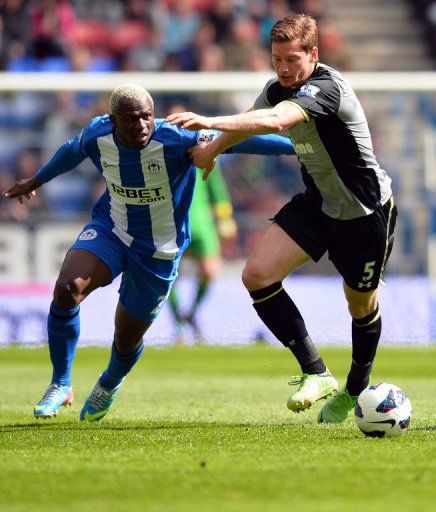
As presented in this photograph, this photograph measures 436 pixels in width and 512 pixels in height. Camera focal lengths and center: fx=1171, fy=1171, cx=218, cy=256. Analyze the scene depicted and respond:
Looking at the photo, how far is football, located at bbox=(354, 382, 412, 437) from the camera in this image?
6.25 m

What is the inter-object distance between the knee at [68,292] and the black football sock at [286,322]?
1075mm

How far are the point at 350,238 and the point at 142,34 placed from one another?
14.0m

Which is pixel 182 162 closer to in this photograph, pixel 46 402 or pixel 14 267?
pixel 46 402

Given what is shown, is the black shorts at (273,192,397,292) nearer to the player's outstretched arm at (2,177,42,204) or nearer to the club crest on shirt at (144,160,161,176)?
the club crest on shirt at (144,160,161,176)

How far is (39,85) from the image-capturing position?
14.5 meters

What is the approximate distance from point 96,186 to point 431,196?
170 inches

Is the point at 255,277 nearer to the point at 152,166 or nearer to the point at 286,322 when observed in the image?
the point at 286,322

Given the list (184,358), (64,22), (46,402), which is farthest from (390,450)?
(64,22)

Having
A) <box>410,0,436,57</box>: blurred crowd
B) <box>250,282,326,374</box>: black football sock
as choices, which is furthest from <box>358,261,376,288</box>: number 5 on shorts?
<box>410,0,436,57</box>: blurred crowd

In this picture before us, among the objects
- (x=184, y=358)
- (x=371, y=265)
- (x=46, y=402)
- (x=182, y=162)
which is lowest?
(x=184, y=358)

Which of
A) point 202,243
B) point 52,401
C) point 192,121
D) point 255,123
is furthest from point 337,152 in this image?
point 202,243

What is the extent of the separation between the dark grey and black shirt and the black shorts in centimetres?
7

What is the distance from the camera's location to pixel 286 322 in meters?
7.18

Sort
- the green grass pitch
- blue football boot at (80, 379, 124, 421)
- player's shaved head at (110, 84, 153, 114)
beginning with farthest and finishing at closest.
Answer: blue football boot at (80, 379, 124, 421) < player's shaved head at (110, 84, 153, 114) < the green grass pitch
